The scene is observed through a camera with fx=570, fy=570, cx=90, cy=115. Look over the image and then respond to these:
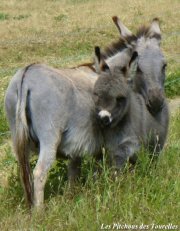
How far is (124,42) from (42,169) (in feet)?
5.96

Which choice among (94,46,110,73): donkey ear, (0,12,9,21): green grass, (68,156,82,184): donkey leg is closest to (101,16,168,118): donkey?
(94,46,110,73): donkey ear

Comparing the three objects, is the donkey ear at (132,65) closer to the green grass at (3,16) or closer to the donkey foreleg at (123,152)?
the donkey foreleg at (123,152)

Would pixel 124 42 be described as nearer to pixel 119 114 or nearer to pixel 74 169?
pixel 119 114

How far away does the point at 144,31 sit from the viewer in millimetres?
6309

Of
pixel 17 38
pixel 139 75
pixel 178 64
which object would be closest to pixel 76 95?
pixel 139 75

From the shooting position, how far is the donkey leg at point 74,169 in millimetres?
5734

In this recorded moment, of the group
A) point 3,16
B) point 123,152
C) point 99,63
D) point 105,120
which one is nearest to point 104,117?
point 105,120

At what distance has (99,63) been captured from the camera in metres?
5.60

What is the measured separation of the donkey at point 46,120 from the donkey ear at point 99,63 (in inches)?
10.2

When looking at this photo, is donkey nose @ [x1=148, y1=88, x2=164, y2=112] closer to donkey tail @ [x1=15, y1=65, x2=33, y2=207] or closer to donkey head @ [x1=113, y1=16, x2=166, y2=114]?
donkey head @ [x1=113, y1=16, x2=166, y2=114]

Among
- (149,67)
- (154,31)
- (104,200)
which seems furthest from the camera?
(154,31)

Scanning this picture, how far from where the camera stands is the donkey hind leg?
5020 millimetres

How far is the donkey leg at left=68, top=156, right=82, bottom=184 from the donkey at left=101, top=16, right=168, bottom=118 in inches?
36.5

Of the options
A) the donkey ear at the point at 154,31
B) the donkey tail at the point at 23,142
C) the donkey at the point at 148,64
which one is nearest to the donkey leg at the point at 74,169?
the donkey tail at the point at 23,142
